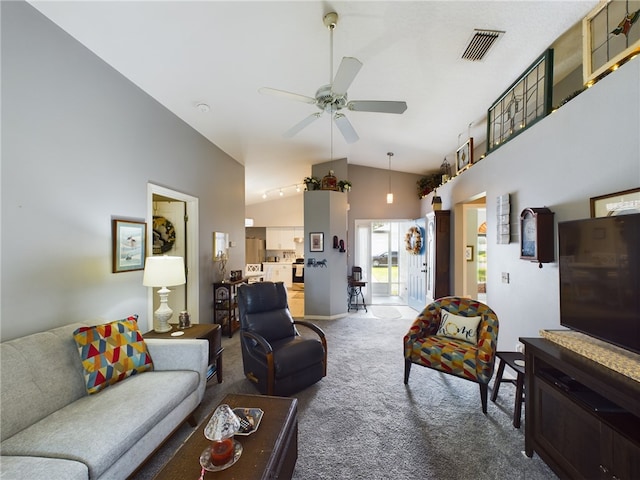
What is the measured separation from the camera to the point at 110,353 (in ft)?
6.06

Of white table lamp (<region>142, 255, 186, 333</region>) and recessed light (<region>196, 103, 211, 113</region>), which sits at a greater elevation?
recessed light (<region>196, 103, 211, 113</region>)

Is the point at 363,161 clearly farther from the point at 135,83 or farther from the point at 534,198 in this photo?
the point at 135,83

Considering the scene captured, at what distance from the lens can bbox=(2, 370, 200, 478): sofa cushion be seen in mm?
1265

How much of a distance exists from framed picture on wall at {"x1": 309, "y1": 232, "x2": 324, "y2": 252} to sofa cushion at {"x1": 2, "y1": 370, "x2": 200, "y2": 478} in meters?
3.62

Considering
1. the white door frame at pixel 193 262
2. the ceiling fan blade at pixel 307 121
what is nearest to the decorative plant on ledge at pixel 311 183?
the white door frame at pixel 193 262

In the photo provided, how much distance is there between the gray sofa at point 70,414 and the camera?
4.06ft

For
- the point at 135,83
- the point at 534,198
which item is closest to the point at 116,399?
the point at 135,83

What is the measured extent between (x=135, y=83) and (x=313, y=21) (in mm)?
1865

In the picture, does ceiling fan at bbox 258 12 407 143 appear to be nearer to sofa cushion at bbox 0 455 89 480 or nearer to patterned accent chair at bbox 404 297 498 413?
patterned accent chair at bbox 404 297 498 413

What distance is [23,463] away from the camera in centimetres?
117

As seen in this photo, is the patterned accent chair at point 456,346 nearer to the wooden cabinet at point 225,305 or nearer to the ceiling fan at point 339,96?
the ceiling fan at point 339,96

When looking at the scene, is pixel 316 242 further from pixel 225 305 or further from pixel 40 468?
pixel 40 468

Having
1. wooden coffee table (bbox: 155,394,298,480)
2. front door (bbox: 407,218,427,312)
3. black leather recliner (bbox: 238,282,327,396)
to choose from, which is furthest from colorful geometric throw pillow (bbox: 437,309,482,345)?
front door (bbox: 407,218,427,312)

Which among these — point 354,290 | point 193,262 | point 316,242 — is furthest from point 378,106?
point 354,290
